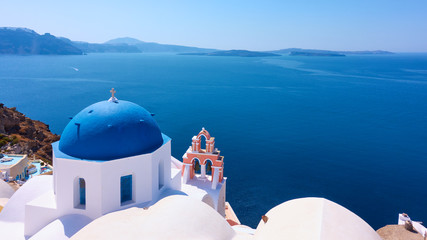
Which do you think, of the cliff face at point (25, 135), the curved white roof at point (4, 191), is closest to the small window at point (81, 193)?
the curved white roof at point (4, 191)

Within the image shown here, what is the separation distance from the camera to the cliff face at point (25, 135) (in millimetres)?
26683

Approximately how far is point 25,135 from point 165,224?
31211 mm

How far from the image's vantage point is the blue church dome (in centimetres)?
824

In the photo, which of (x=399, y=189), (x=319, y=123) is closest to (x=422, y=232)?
(x=399, y=189)

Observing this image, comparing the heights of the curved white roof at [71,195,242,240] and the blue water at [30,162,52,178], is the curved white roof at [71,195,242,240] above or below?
above

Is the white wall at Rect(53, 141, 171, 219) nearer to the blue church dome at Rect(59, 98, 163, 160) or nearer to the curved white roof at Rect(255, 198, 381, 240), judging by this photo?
the blue church dome at Rect(59, 98, 163, 160)

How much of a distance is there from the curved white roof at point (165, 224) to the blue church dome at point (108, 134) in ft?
7.46

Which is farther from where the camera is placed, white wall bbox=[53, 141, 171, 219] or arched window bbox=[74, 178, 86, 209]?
arched window bbox=[74, 178, 86, 209]

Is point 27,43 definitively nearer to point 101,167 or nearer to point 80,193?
point 80,193

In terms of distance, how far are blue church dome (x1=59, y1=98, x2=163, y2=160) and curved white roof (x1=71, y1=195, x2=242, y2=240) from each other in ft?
7.46

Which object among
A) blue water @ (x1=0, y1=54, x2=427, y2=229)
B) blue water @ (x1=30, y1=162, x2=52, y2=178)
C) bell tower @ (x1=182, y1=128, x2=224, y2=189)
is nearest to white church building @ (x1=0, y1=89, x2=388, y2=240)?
bell tower @ (x1=182, y1=128, x2=224, y2=189)

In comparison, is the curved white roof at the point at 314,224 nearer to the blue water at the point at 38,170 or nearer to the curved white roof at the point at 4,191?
the curved white roof at the point at 4,191

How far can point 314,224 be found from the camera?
4852 mm

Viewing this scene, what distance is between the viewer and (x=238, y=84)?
74688 mm
